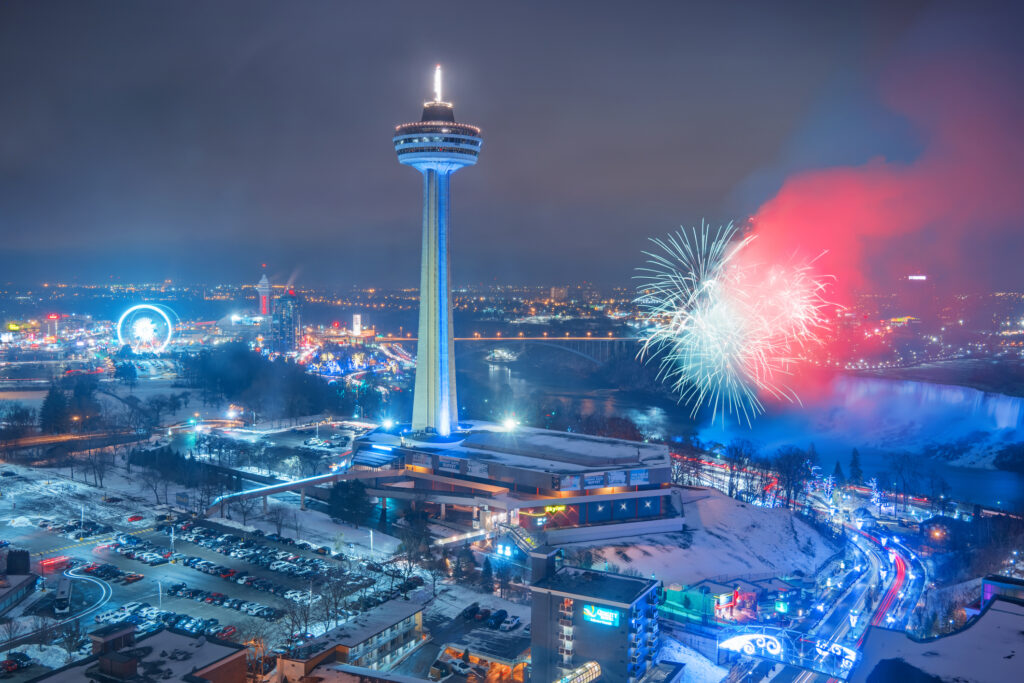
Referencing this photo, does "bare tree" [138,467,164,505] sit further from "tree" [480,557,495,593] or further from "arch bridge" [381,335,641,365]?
"arch bridge" [381,335,641,365]

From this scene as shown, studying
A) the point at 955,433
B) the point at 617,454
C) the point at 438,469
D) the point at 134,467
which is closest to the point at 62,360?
the point at 134,467

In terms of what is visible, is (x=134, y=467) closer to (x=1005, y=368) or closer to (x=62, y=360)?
(x=62, y=360)

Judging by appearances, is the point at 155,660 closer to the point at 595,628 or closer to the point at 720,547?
the point at 595,628

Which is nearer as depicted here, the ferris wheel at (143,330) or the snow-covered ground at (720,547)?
the snow-covered ground at (720,547)

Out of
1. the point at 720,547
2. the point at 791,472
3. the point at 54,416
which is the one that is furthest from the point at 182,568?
the point at 791,472

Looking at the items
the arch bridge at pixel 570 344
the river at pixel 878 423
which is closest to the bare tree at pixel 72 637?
the river at pixel 878 423

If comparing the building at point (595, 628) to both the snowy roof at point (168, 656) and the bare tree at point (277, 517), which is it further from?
the bare tree at point (277, 517)

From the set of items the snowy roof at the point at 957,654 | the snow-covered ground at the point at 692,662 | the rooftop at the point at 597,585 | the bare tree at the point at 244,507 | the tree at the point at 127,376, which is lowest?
the snow-covered ground at the point at 692,662
